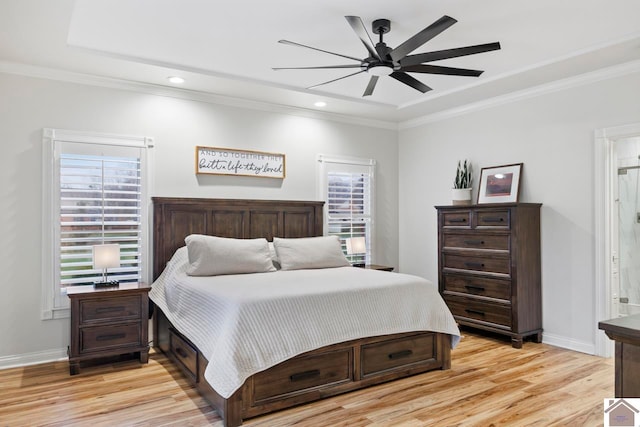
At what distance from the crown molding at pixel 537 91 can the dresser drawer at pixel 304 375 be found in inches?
131

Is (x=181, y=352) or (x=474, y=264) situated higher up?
(x=474, y=264)

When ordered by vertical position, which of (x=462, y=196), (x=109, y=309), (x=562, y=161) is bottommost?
(x=109, y=309)

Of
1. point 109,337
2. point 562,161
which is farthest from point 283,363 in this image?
point 562,161

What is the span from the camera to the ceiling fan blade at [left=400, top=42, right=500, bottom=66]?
9.17ft

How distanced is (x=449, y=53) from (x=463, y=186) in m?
2.46

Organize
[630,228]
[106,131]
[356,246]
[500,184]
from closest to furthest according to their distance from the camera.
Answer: [106,131]
[500,184]
[356,246]
[630,228]

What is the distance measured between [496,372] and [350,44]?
2.95 metres

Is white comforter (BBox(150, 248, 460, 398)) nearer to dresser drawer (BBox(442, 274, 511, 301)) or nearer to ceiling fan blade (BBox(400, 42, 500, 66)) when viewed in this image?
dresser drawer (BBox(442, 274, 511, 301))

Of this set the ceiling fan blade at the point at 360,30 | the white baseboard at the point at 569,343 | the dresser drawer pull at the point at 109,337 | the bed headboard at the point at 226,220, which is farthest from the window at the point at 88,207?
the white baseboard at the point at 569,343

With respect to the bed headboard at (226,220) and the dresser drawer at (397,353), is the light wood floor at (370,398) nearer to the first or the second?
the dresser drawer at (397,353)

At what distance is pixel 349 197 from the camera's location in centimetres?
571

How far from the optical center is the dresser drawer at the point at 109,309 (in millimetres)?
3623

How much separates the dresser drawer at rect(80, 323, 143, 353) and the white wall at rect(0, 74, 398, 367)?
1.72ft

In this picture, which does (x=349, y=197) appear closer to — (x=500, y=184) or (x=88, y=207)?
(x=500, y=184)
